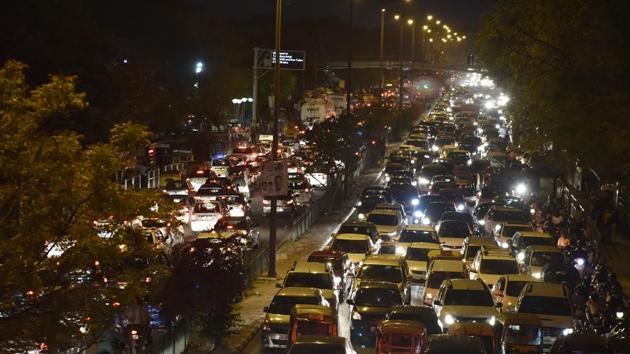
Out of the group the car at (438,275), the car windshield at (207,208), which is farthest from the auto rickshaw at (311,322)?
the car windshield at (207,208)

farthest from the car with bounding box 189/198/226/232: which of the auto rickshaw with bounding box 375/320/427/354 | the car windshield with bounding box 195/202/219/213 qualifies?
the auto rickshaw with bounding box 375/320/427/354

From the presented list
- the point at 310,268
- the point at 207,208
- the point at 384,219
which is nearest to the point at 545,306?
the point at 310,268

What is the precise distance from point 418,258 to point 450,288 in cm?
753

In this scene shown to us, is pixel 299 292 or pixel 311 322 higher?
pixel 299 292

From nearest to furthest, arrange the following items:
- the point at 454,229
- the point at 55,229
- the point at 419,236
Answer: the point at 55,229 < the point at 419,236 < the point at 454,229

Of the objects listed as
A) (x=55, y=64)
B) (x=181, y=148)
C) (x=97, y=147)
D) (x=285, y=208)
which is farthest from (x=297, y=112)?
(x=97, y=147)

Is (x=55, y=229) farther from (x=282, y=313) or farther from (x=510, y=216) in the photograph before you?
(x=510, y=216)

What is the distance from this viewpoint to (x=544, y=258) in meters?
31.7

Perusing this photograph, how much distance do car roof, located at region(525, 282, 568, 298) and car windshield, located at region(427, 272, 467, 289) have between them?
11.4 feet

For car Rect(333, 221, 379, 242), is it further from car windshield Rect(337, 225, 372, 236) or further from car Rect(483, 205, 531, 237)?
car Rect(483, 205, 531, 237)

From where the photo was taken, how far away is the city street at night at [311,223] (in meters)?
14.0

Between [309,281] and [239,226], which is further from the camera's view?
[239,226]

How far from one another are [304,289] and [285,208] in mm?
25267

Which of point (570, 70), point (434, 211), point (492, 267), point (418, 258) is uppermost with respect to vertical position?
point (570, 70)
